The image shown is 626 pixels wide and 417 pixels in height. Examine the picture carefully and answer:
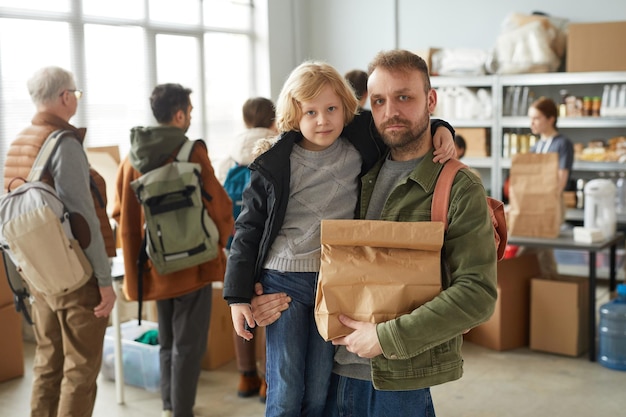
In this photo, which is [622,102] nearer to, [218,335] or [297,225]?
[218,335]

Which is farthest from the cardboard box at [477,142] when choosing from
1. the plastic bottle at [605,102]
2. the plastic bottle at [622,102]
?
the plastic bottle at [622,102]

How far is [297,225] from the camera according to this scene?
1957 millimetres

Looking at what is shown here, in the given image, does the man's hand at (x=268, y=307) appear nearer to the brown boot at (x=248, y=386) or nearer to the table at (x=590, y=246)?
the brown boot at (x=248, y=386)

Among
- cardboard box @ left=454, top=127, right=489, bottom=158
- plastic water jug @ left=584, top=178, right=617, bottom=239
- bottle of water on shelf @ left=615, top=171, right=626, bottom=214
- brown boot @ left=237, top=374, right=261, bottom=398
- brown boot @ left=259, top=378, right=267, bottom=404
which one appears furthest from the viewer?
cardboard box @ left=454, top=127, right=489, bottom=158

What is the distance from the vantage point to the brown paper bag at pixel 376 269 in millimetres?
1696

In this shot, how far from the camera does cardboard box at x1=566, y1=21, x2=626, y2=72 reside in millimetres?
6297

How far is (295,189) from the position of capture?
197 cm

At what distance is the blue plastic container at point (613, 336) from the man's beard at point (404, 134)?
3050 mm

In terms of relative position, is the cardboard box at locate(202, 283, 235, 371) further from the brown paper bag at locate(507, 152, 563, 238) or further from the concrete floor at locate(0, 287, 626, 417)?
the brown paper bag at locate(507, 152, 563, 238)

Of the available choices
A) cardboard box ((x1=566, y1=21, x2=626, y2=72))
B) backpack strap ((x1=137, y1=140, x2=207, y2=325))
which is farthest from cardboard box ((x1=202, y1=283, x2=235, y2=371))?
cardboard box ((x1=566, y1=21, x2=626, y2=72))

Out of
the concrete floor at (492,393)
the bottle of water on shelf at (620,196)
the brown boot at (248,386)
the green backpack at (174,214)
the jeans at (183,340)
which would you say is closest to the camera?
the green backpack at (174,214)

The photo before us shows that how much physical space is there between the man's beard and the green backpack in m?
1.71

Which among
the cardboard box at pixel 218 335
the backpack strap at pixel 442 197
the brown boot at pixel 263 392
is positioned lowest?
the brown boot at pixel 263 392

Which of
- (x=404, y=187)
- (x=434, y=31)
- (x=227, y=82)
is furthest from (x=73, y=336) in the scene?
(x=434, y=31)
